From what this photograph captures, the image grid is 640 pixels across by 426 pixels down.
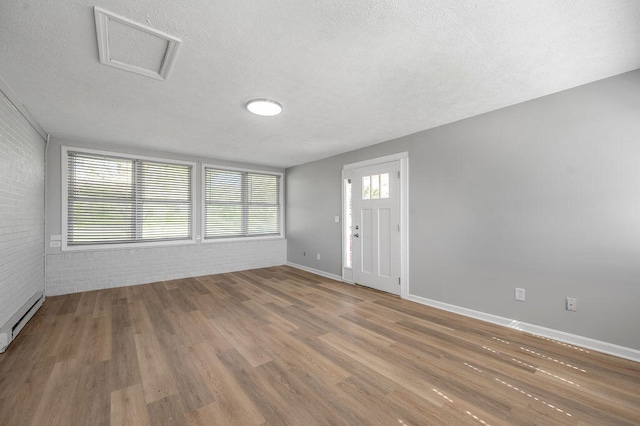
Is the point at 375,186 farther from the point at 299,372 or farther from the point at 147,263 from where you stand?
the point at 147,263

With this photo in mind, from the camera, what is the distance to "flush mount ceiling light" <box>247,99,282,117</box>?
2764 millimetres

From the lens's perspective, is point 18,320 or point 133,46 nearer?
point 133,46

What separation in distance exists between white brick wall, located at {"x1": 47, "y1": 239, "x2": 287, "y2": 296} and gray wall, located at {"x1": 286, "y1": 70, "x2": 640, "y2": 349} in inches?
146

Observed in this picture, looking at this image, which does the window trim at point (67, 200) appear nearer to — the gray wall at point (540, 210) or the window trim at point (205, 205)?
the window trim at point (205, 205)

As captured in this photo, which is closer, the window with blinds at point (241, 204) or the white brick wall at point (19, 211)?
the white brick wall at point (19, 211)

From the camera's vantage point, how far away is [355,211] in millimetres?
4770

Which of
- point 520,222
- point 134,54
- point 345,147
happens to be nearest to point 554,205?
Answer: point 520,222

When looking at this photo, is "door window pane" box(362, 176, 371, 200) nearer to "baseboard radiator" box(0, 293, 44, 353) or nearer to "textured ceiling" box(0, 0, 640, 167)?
"textured ceiling" box(0, 0, 640, 167)

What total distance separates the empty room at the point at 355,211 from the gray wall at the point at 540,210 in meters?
0.02

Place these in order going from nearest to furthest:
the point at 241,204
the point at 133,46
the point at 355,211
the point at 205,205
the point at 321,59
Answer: the point at 133,46 → the point at 321,59 → the point at 355,211 → the point at 205,205 → the point at 241,204

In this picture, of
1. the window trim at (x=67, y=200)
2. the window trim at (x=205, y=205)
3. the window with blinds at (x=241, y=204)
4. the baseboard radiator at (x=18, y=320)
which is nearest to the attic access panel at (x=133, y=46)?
the baseboard radiator at (x=18, y=320)

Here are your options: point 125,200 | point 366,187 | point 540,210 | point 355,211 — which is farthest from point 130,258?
point 540,210

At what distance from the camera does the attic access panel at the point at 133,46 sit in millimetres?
1649

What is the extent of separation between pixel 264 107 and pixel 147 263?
3834 millimetres
